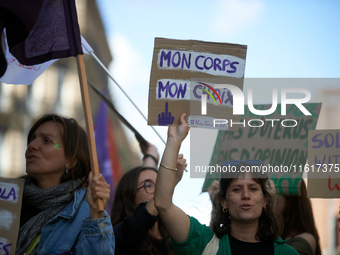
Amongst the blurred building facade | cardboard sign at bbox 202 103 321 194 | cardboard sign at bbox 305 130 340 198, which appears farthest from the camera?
the blurred building facade

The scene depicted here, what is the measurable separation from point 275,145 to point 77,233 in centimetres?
171

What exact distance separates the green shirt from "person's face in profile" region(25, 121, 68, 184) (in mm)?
731

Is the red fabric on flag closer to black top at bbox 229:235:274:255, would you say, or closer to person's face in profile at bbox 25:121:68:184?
person's face in profile at bbox 25:121:68:184

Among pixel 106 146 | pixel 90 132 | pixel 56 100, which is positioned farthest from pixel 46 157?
pixel 56 100

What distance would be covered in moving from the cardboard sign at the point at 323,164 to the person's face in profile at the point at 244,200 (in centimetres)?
53

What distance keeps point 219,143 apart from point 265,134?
33 centimetres

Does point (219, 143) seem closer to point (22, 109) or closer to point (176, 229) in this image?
point (176, 229)

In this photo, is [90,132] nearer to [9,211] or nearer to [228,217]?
[9,211]

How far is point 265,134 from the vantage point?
13.5ft

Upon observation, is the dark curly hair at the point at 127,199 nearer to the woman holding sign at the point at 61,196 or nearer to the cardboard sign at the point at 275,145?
the cardboard sign at the point at 275,145

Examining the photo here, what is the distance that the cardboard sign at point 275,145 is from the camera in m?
3.92

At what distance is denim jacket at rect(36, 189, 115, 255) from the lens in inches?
106

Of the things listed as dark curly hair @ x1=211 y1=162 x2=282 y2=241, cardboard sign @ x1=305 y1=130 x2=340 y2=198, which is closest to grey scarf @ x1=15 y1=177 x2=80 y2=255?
dark curly hair @ x1=211 y1=162 x2=282 y2=241

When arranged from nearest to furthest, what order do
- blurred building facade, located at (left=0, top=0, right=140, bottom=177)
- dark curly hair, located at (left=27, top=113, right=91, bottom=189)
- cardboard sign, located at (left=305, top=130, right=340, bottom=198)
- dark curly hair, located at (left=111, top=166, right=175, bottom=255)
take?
dark curly hair, located at (left=27, top=113, right=91, bottom=189)
cardboard sign, located at (left=305, top=130, right=340, bottom=198)
dark curly hair, located at (left=111, top=166, right=175, bottom=255)
blurred building facade, located at (left=0, top=0, right=140, bottom=177)
